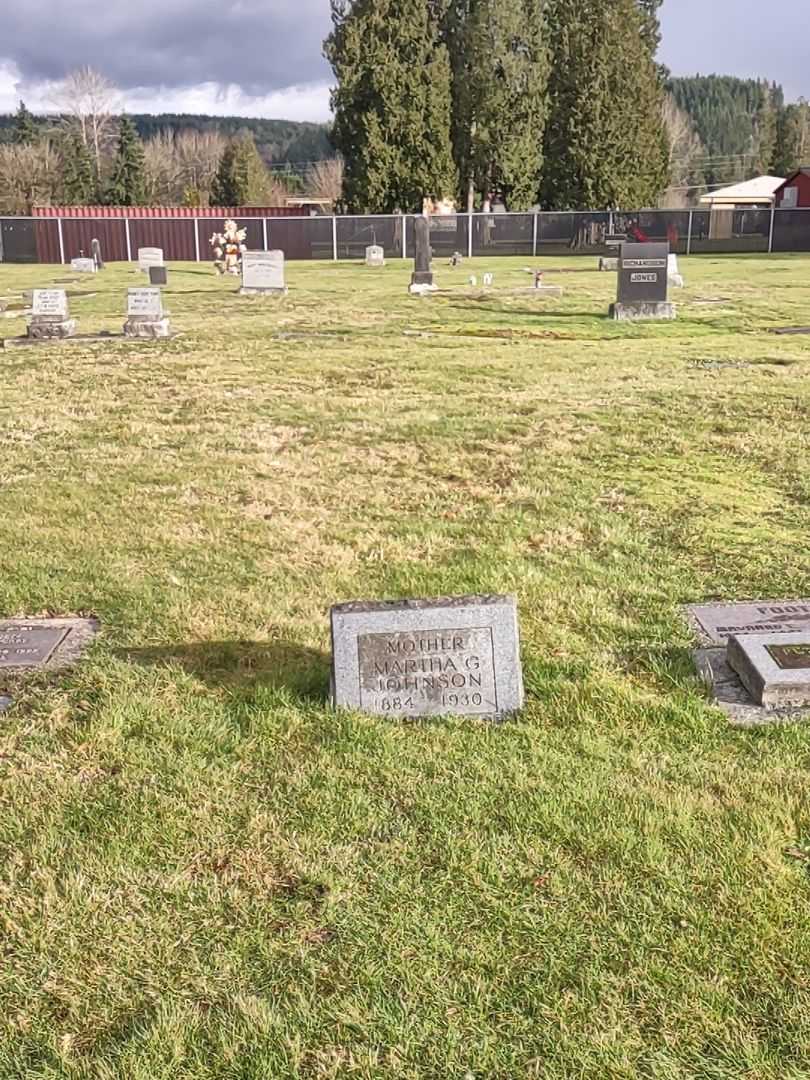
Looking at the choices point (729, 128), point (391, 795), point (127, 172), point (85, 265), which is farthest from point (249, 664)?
point (729, 128)

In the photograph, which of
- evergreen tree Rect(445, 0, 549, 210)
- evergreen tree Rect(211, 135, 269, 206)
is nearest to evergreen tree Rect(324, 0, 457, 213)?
evergreen tree Rect(445, 0, 549, 210)

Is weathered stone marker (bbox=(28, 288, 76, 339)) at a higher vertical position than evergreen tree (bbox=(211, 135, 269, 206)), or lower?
lower

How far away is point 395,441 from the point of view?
27.0 feet

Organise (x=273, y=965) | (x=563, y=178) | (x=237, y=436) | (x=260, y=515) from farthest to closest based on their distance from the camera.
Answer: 1. (x=563, y=178)
2. (x=237, y=436)
3. (x=260, y=515)
4. (x=273, y=965)

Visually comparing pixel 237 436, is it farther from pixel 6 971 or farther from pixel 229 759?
pixel 6 971

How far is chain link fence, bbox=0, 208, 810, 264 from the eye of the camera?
133ft

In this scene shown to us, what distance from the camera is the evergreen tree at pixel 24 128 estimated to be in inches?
3374

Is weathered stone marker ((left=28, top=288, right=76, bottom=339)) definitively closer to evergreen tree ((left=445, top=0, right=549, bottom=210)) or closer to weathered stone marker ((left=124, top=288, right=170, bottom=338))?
weathered stone marker ((left=124, top=288, right=170, bottom=338))

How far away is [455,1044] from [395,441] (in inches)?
251

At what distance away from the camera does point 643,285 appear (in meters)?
16.7

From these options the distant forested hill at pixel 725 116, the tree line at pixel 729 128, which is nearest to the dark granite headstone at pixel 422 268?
the tree line at pixel 729 128

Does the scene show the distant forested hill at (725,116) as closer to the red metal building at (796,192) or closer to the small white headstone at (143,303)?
the red metal building at (796,192)

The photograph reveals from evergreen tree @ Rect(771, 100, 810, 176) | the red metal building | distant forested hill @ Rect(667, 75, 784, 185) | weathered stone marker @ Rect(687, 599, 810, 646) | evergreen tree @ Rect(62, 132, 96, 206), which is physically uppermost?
distant forested hill @ Rect(667, 75, 784, 185)

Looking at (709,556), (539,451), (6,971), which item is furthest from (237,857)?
(539,451)
